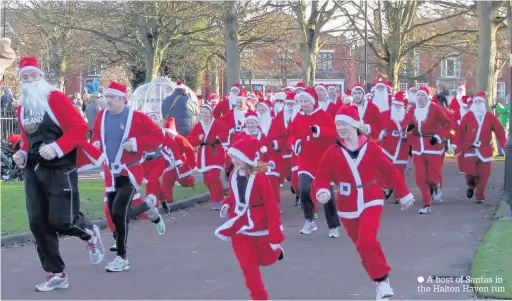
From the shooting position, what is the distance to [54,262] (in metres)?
8.75

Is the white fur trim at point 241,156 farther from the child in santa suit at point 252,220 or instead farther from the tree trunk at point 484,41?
the tree trunk at point 484,41

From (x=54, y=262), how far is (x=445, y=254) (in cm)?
446

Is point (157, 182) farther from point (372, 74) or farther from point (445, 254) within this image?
point (372, 74)

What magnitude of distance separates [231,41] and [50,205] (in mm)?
20030

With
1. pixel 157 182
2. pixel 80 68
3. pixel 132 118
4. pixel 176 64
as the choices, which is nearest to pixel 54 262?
pixel 132 118

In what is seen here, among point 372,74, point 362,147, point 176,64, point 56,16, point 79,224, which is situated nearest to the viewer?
point 362,147

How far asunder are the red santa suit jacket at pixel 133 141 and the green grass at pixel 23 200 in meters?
2.80

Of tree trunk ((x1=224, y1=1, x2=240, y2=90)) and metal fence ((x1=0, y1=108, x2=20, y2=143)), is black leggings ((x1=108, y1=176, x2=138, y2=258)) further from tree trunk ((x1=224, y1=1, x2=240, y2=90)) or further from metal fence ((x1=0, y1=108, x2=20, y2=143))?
tree trunk ((x1=224, y1=1, x2=240, y2=90))

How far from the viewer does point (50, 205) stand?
8680mm

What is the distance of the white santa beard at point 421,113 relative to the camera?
1580 cm

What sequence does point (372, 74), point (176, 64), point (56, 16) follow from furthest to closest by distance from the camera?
point (372, 74) → point (176, 64) → point (56, 16)

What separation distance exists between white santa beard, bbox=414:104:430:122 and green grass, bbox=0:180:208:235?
4384mm

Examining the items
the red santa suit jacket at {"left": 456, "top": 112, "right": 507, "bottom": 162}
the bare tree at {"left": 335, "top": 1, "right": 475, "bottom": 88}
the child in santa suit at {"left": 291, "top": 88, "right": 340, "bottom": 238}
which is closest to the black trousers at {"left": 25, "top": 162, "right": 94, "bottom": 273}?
the child in santa suit at {"left": 291, "top": 88, "right": 340, "bottom": 238}

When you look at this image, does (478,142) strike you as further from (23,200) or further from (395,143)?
(23,200)
